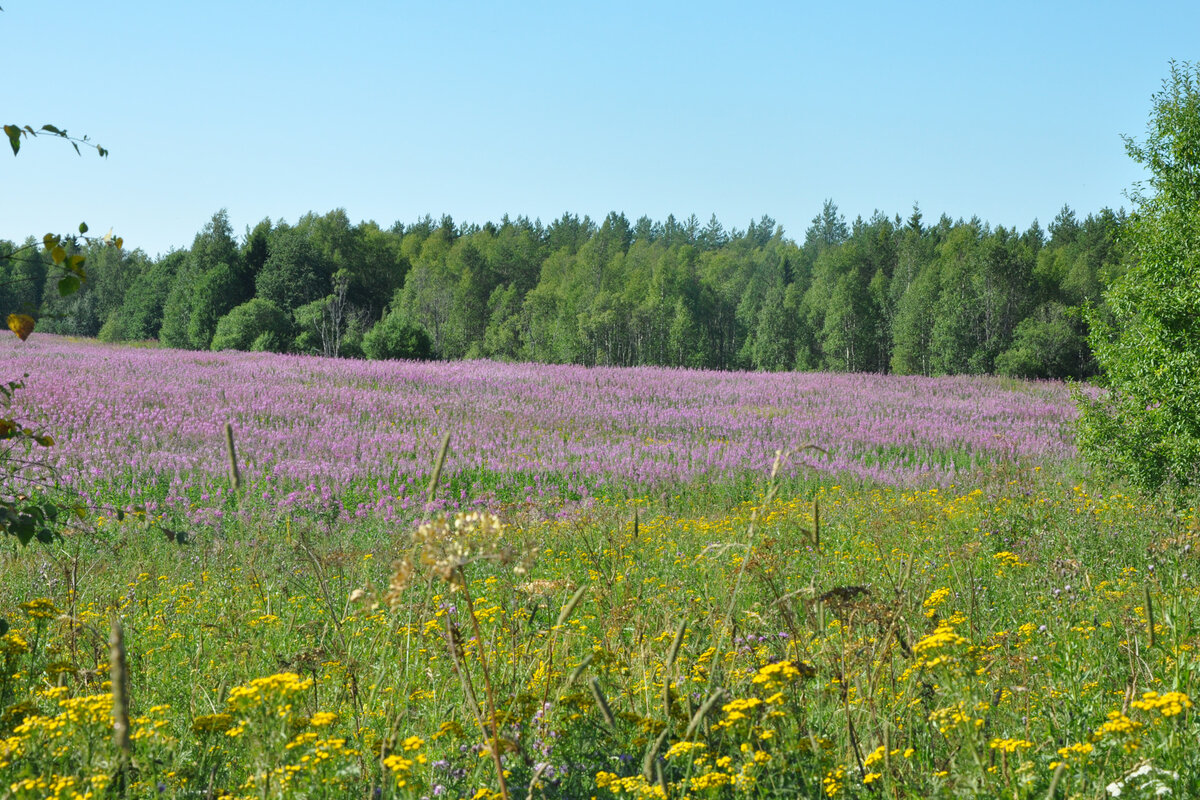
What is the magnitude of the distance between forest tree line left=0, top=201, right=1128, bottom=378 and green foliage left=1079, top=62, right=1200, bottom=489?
25694mm

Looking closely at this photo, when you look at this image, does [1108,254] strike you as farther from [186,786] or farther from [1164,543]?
[186,786]

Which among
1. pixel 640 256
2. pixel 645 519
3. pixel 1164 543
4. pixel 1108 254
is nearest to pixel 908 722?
pixel 1164 543

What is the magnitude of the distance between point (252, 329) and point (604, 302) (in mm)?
28107

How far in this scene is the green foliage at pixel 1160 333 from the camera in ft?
34.8

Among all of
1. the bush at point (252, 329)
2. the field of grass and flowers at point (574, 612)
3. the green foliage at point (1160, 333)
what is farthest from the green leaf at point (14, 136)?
the bush at point (252, 329)

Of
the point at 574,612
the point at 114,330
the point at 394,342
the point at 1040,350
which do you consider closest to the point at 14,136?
the point at 574,612

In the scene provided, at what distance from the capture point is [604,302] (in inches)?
2512

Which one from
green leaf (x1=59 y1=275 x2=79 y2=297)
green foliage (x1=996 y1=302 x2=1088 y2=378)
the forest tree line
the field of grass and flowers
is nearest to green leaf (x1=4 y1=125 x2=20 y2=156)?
green leaf (x1=59 y1=275 x2=79 y2=297)

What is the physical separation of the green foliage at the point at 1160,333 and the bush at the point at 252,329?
1437 inches

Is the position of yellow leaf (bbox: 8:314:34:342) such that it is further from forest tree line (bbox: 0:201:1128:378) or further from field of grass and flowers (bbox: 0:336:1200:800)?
forest tree line (bbox: 0:201:1128:378)

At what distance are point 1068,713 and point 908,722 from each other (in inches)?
27.2

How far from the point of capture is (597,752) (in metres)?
2.87

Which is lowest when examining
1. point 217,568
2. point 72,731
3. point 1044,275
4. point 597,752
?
point 217,568

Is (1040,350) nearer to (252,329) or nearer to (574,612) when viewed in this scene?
(252,329)
